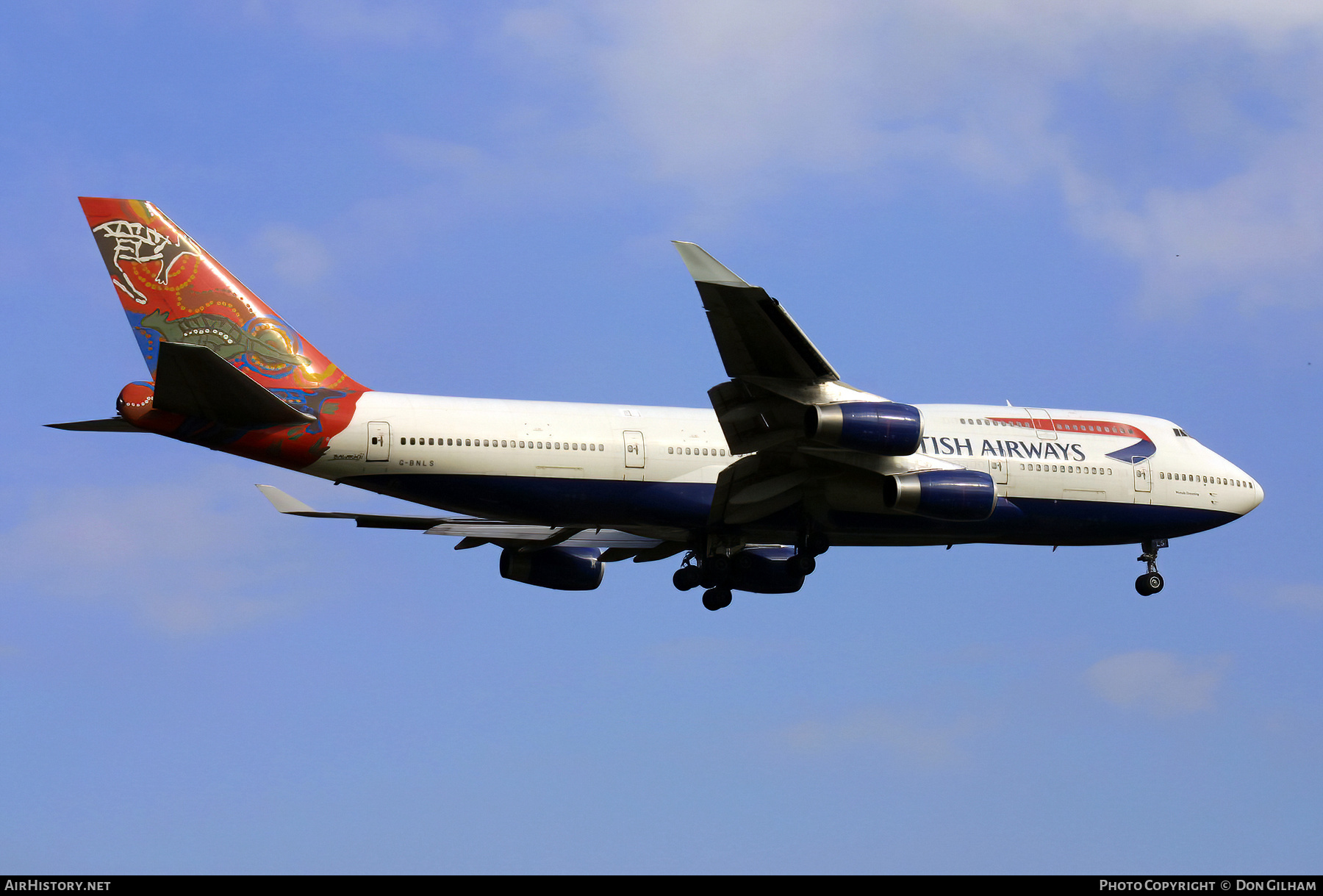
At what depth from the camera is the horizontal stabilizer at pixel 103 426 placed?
25328 mm

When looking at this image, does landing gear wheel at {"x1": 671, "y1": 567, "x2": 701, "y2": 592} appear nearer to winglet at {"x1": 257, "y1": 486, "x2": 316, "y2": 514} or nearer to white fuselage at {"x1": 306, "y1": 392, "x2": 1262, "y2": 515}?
white fuselage at {"x1": 306, "y1": 392, "x2": 1262, "y2": 515}

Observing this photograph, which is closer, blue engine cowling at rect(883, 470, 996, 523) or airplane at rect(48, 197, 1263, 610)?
airplane at rect(48, 197, 1263, 610)

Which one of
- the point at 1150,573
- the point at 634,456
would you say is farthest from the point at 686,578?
the point at 1150,573

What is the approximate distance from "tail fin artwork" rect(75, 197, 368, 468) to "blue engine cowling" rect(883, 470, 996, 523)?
10458mm

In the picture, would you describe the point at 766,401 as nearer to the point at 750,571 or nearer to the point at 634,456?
the point at 634,456

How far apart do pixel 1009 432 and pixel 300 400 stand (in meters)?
14.8

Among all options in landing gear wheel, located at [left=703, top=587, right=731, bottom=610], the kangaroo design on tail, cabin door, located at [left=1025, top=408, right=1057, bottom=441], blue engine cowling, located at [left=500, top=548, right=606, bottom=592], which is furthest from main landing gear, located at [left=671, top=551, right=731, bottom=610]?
the kangaroo design on tail

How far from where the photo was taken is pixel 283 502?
1185 inches

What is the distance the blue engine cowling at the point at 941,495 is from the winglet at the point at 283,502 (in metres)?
12.3

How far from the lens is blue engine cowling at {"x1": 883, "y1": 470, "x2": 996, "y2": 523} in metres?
26.5

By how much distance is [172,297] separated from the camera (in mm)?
27094

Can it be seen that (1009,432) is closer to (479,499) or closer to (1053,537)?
(1053,537)

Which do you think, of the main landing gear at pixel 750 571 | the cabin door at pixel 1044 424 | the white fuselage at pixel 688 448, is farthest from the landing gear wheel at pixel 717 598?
the cabin door at pixel 1044 424
